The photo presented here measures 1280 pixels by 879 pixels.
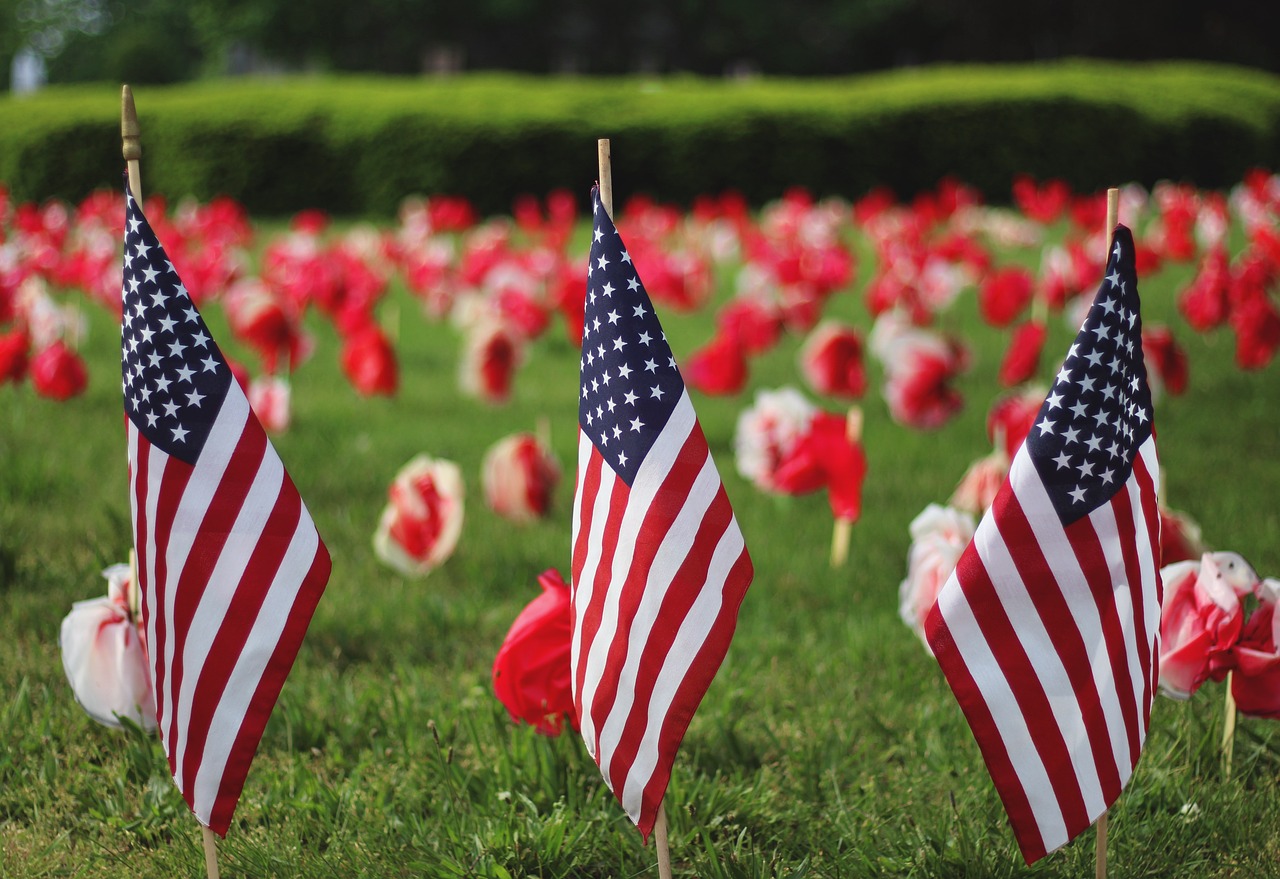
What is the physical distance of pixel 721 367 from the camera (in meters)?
5.43

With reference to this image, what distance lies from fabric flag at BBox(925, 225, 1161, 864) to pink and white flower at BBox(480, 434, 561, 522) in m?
2.35

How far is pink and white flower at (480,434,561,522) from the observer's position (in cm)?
427

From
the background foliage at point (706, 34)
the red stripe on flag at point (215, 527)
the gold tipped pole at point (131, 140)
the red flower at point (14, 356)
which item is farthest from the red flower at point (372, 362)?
the background foliage at point (706, 34)

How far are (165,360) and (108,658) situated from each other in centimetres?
78

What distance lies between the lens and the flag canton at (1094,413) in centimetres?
205

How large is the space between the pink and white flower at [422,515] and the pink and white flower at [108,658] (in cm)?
113

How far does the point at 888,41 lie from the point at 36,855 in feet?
136

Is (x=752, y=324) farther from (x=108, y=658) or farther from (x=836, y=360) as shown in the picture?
(x=108, y=658)

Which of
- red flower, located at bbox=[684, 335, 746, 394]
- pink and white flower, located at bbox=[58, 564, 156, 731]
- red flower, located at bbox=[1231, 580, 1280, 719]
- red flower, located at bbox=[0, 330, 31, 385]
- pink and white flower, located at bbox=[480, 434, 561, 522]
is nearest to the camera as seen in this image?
red flower, located at bbox=[1231, 580, 1280, 719]

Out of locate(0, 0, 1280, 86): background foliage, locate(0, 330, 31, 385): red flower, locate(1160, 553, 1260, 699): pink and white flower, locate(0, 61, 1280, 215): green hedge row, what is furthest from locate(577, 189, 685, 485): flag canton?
locate(0, 0, 1280, 86): background foliage

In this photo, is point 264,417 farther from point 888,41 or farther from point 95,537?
point 888,41

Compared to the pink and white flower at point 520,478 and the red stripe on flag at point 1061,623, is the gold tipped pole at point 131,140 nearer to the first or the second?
the red stripe on flag at point 1061,623

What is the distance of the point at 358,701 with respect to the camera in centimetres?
309

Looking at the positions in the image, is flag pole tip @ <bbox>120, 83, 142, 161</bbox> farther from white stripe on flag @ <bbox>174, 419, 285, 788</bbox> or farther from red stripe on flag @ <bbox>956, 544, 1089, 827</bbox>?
red stripe on flag @ <bbox>956, 544, 1089, 827</bbox>
